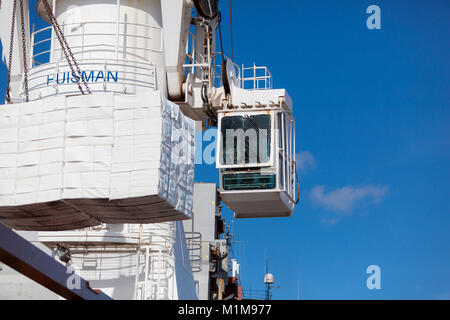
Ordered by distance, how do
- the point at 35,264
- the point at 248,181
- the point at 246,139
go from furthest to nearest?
the point at 246,139, the point at 248,181, the point at 35,264

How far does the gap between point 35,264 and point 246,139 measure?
976 cm

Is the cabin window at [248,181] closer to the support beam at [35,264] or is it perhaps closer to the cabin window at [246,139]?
the cabin window at [246,139]

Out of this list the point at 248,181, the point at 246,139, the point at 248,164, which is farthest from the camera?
the point at 246,139

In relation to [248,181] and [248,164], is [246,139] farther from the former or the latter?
[248,181]

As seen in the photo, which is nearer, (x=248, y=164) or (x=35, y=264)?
(x=35, y=264)

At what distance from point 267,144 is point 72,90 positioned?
7515 millimetres

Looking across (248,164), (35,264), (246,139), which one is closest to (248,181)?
(248,164)

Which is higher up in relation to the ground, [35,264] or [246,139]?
[246,139]

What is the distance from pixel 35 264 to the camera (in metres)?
17.4

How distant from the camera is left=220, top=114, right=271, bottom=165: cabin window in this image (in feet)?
81.4

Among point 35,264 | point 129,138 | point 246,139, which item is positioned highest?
point 246,139

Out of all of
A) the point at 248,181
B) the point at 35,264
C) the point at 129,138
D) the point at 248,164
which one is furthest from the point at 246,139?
the point at 35,264
